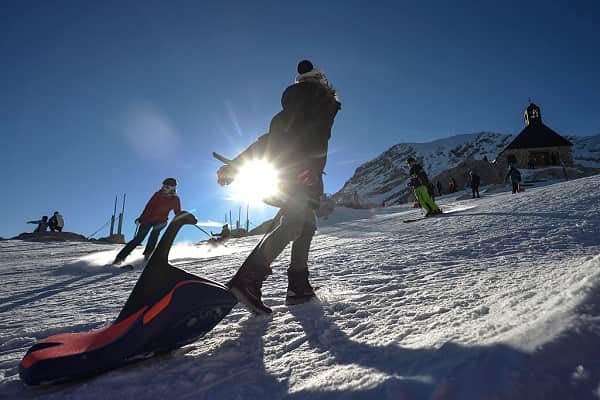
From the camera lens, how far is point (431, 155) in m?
137

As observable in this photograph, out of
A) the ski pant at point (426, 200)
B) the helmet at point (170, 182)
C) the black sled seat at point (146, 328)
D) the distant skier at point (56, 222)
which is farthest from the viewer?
the distant skier at point (56, 222)

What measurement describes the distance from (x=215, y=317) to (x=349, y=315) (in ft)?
2.41

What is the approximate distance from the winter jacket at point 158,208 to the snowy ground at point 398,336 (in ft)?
10.2

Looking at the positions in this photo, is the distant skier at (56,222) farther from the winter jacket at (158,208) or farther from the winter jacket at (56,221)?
the winter jacket at (158,208)

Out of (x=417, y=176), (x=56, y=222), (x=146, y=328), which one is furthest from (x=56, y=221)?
(x=146, y=328)

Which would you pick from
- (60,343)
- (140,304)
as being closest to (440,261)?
(140,304)

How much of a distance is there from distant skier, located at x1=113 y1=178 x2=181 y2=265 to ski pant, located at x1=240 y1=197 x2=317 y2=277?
4.65m

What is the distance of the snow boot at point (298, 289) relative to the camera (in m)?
2.11

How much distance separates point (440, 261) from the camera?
2820 mm

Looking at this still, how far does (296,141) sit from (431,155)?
147m

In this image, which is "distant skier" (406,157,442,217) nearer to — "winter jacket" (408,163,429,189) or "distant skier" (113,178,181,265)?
"winter jacket" (408,163,429,189)

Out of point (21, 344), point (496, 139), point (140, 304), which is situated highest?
point (496, 139)

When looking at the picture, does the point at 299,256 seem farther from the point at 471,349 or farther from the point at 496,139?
the point at 496,139

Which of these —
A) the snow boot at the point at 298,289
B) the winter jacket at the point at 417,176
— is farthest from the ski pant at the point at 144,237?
the winter jacket at the point at 417,176
